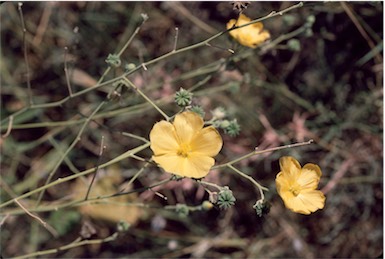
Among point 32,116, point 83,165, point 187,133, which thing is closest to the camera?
point 187,133

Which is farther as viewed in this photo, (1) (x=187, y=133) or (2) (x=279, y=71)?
(2) (x=279, y=71)

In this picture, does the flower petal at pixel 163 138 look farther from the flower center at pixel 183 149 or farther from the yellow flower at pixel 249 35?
the yellow flower at pixel 249 35

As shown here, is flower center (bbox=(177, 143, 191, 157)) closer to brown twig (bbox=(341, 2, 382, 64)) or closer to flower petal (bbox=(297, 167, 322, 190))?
flower petal (bbox=(297, 167, 322, 190))

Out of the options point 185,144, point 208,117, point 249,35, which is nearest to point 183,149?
point 185,144

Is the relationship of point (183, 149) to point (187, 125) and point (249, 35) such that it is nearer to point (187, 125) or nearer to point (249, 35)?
point (187, 125)

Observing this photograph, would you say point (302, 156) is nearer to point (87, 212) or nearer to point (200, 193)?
point (200, 193)

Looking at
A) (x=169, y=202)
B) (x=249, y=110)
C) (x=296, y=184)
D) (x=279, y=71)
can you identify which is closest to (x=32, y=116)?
(x=169, y=202)
